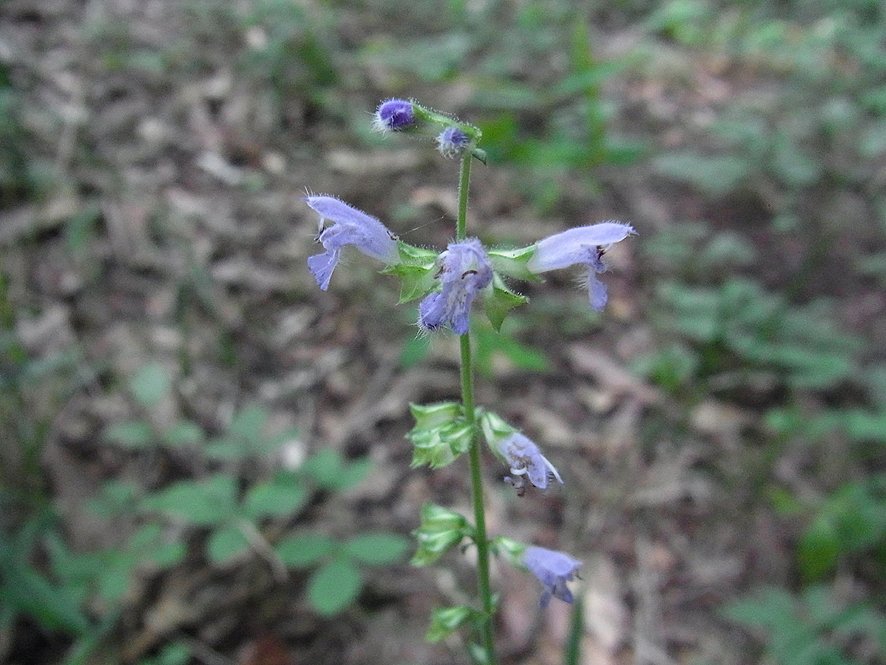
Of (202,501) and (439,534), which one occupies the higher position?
(202,501)

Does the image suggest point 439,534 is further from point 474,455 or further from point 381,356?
point 381,356

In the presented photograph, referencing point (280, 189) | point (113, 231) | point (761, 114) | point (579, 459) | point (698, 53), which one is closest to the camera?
point (579, 459)

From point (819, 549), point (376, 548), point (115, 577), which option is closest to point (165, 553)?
point (115, 577)

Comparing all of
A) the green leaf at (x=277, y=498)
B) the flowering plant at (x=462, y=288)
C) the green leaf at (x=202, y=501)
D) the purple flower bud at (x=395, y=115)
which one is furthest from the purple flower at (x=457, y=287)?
the green leaf at (x=202, y=501)

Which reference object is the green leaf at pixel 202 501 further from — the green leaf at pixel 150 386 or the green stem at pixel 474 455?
the green stem at pixel 474 455

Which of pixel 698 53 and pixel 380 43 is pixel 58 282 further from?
pixel 698 53

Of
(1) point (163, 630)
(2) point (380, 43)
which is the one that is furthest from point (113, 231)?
(2) point (380, 43)

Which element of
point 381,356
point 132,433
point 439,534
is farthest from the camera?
point 381,356
